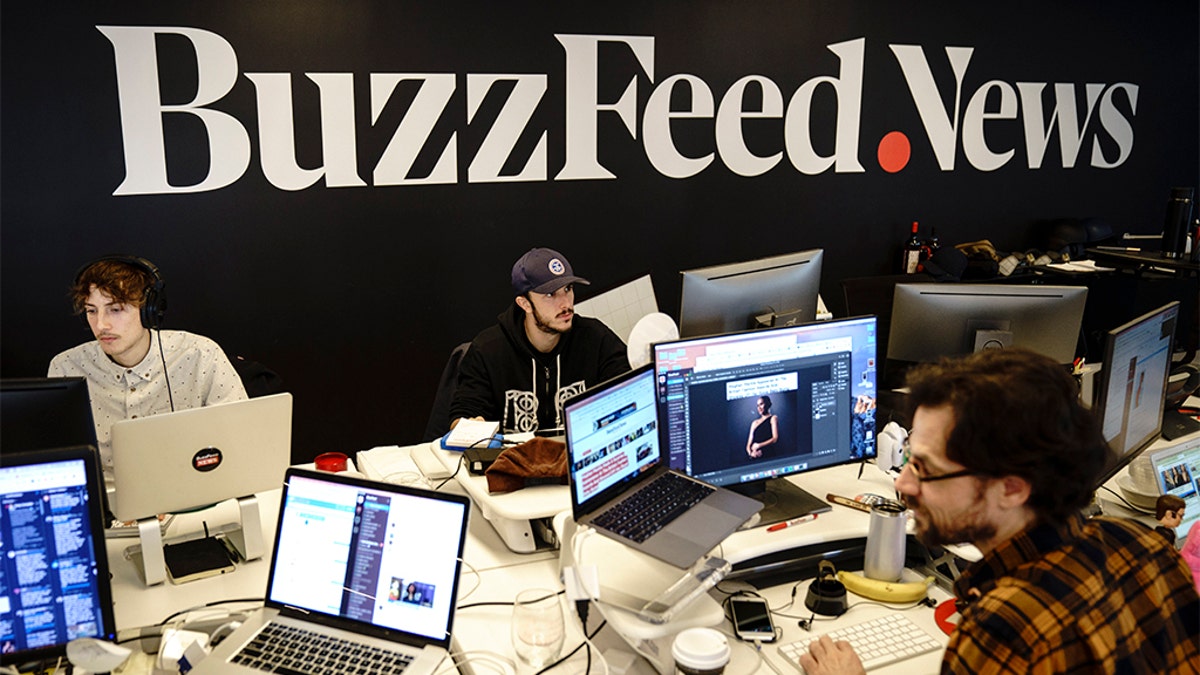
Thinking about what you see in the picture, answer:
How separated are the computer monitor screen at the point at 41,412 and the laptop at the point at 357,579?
58cm

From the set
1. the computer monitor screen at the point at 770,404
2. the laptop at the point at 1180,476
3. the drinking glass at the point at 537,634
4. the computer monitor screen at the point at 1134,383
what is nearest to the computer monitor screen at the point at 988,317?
the computer monitor screen at the point at 1134,383

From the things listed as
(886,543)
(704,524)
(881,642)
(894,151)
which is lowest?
(881,642)

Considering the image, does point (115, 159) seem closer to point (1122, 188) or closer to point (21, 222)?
point (21, 222)

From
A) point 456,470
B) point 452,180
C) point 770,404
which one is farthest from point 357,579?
point 452,180

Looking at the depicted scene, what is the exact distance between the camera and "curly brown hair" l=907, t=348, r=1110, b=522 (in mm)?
1493

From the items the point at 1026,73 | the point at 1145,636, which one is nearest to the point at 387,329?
the point at 1145,636

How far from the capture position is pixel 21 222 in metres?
3.60

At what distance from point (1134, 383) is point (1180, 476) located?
0.90 feet

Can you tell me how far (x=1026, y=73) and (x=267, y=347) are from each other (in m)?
4.24

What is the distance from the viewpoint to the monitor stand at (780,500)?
228 centimetres

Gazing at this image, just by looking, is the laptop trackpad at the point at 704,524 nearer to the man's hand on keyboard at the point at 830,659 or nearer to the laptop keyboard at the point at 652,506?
the laptop keyboard at the point at 652,506

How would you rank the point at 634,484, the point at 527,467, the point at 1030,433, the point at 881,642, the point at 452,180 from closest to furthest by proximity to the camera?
the point at 1030,433, the point at 881,642, the point at 634,484, the point at 527,467, the point at 452,180

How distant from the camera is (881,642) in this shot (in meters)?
1.95

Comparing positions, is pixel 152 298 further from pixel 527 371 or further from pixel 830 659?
pixel 830 659
